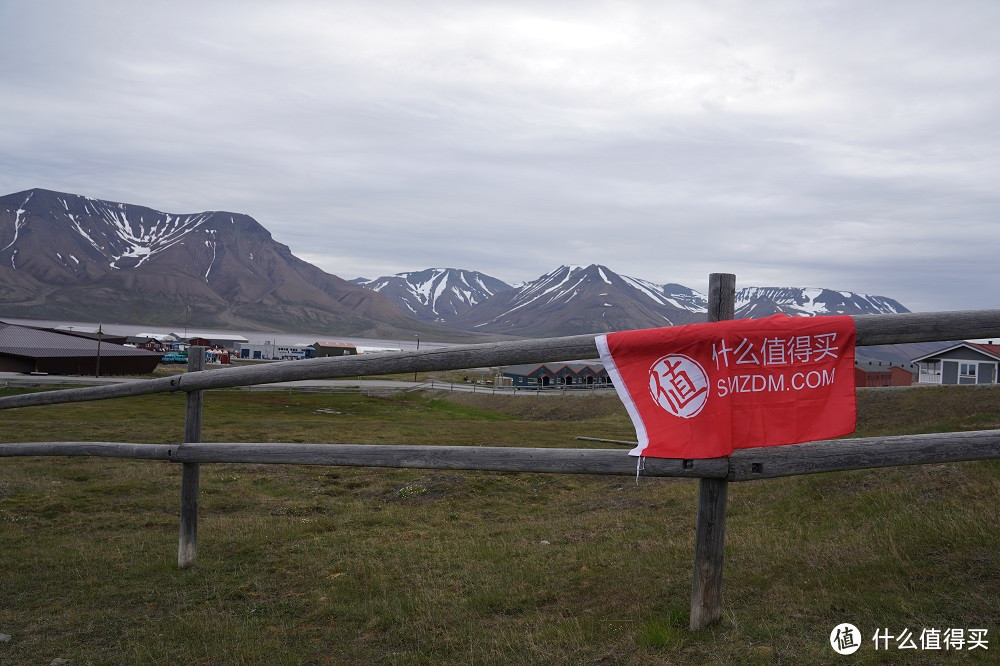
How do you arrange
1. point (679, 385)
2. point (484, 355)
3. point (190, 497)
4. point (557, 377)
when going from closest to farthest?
point (679, 385)
point (484, 355)
point (190, 497)
point (557, 377)

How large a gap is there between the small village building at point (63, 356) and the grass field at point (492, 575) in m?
83.8

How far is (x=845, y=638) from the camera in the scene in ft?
14.0

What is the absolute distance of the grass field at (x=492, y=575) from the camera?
4645 millimetres

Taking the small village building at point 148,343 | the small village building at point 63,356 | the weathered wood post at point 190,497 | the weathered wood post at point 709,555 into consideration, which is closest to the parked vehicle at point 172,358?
the small village building at point 148,343

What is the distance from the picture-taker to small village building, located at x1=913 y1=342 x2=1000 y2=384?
62906 millimetres

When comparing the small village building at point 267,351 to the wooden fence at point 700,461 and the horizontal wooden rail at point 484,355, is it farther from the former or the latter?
the wooden fence at point 700,461

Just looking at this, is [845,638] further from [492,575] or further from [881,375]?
[881,375]

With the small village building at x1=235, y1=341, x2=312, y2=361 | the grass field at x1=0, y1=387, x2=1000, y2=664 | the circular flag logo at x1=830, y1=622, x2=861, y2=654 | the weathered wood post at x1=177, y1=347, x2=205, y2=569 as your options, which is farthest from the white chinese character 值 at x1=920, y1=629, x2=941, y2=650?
the small village building at x1=235, y1=341, x2=312, y2=361

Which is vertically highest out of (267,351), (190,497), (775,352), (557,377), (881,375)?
(775,352)

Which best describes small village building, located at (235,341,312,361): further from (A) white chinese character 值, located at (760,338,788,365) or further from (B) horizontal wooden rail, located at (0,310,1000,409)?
(A) white chinese character 值, located at (760,338,788,365)

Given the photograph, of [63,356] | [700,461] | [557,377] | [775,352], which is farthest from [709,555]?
[63,356]

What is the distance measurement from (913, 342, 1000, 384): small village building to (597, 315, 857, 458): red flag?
69.5 metres

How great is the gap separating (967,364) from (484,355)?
2939 inches

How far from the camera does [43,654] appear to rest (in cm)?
515
